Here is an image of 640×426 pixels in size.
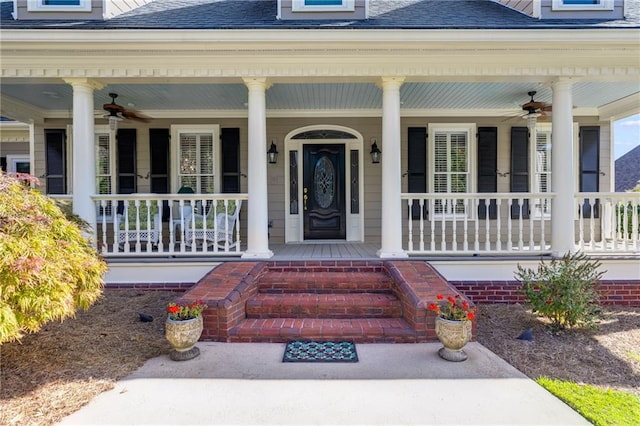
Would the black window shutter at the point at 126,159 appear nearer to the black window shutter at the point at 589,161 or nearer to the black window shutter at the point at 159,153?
the black window shutter at the point at 159,153

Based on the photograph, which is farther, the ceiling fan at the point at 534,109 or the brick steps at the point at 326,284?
the ceiling fan at the point at 534,109

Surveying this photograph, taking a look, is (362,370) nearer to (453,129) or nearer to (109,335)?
(109,335)

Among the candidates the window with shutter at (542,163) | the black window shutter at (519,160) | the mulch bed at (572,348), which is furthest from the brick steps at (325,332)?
the window with shutter at (542,163)

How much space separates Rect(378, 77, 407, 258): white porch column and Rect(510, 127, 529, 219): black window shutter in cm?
356

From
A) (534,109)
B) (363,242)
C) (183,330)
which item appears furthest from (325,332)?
(534,109)

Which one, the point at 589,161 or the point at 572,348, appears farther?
the point at 589,161

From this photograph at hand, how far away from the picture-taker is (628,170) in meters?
17.7

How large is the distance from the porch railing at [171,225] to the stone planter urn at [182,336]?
1.92 metres

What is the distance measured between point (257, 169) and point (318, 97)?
2.17 metres

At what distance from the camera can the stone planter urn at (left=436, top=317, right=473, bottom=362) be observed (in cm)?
308

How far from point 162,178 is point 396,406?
6.28m

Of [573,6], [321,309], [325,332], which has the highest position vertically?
[573,6]

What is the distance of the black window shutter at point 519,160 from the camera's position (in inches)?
280

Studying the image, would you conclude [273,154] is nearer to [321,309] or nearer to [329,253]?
[329,253]
